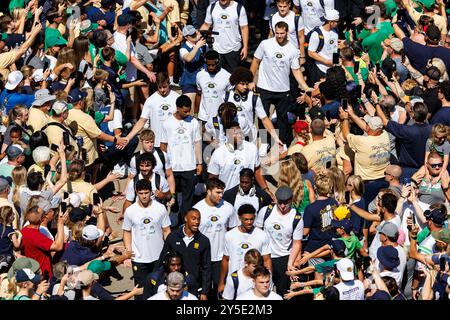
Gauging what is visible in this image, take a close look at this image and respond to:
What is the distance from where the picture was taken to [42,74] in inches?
711

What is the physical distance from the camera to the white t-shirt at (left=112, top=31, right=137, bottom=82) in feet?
62.4

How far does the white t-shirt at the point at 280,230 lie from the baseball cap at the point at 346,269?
4.80 feet

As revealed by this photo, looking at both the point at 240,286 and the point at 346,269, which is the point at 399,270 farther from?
the point at 240,286

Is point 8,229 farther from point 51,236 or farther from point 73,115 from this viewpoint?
point 73,115

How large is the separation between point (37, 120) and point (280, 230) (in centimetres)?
411

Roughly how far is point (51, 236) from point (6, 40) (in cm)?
583

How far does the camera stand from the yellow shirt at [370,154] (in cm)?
1639

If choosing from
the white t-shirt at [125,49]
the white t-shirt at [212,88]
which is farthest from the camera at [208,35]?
the white t-shirt at [212,88]

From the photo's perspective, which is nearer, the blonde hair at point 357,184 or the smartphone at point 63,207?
the smartphone at point 63,207

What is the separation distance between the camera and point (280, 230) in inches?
582

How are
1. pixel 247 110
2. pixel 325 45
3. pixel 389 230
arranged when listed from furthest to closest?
1. pixel 325 45
2. pixel 247 110
3. pixel 389 230

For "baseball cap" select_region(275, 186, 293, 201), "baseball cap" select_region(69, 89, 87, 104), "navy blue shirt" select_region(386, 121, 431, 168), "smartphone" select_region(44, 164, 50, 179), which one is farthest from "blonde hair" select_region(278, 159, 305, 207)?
"baseball cap" select_region(69, 89, 87, 104)

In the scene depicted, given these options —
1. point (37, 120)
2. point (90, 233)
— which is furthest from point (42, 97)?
point (90, 233)

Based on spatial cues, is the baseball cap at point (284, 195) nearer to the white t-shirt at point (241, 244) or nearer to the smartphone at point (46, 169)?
the white t-shirt at point (241, 244)
